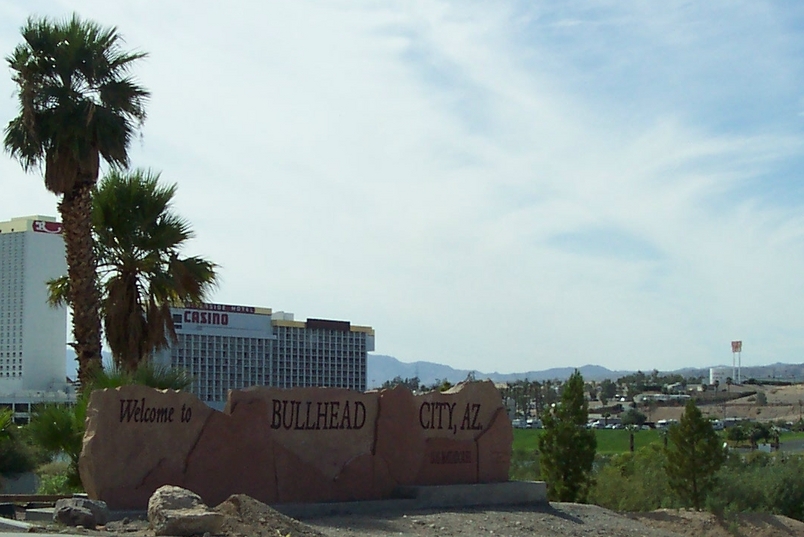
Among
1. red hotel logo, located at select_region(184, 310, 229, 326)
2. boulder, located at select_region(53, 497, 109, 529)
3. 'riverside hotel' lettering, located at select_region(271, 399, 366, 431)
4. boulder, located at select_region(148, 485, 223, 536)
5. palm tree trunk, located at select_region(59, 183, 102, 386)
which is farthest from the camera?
red hotel logo, located at select_region(184, 310, 229, 326)

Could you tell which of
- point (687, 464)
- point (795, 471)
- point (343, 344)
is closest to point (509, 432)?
point (687, 464)

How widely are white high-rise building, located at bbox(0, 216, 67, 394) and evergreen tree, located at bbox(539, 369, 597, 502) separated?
57.9 meters

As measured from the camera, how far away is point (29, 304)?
78.1 meters

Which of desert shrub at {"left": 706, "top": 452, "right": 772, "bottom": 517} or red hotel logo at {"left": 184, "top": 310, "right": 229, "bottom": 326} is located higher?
red hotel logo at {"left": 184, "top": 310, "right": 229, "bottom": 326}

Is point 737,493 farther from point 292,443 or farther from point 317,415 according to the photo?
point 292,443

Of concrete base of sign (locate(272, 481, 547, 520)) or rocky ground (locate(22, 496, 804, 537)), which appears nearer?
rocky ground (locate(22, 496, 804, 537))

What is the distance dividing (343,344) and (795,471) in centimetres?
5921

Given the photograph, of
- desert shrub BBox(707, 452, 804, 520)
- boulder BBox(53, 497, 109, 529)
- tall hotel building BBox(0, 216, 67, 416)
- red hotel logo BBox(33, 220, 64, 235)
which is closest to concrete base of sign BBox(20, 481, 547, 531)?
boulder BBox(53, 497, 109, 529)

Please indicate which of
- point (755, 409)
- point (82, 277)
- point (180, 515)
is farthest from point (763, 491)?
point (755, 409)

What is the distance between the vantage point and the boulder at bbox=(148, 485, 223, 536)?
528 inches

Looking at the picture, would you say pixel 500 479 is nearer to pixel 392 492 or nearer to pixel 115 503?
pixel 392 492

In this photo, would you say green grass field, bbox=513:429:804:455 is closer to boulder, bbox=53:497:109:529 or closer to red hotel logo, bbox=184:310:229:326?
red hotel logo, bbox=184:310:229:326

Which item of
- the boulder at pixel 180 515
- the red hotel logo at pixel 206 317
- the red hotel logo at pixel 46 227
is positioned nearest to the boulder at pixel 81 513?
the boulder at pixel 180 515

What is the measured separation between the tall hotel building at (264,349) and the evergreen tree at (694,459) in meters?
57.6
